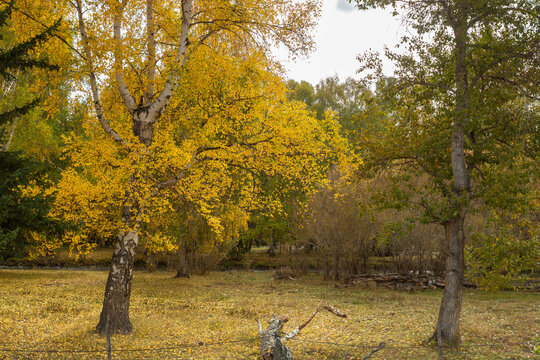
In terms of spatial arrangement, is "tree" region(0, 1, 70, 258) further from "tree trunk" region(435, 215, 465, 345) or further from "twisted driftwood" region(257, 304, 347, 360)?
"tree trunk" region(435, 215, 465, 345)

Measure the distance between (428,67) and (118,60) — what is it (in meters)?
7.67

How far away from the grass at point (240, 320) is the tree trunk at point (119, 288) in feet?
1.35

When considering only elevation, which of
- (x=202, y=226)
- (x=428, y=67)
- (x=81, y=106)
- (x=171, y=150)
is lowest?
(x=202, y=226)

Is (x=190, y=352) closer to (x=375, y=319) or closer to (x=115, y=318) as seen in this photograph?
(x=115, y=318)

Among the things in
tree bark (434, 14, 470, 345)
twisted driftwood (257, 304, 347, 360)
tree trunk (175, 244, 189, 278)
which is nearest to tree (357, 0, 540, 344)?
tree bark (434, 14, 470, 345)

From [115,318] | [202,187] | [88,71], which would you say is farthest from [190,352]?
[88,71]

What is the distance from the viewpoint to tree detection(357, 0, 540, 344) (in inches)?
346

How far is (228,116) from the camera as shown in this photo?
11.4 meters

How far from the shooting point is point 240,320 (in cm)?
1232

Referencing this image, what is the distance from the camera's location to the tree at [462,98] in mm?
8789

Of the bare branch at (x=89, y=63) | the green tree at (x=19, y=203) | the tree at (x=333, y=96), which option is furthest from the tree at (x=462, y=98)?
the tree at (x=333, y=96)

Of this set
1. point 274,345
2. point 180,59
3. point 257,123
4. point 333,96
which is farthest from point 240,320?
point 333,96

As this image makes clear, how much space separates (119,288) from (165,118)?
5.05 metres

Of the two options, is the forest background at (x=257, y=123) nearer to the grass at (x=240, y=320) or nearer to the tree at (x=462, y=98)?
the tree at (x=462, y=98)
